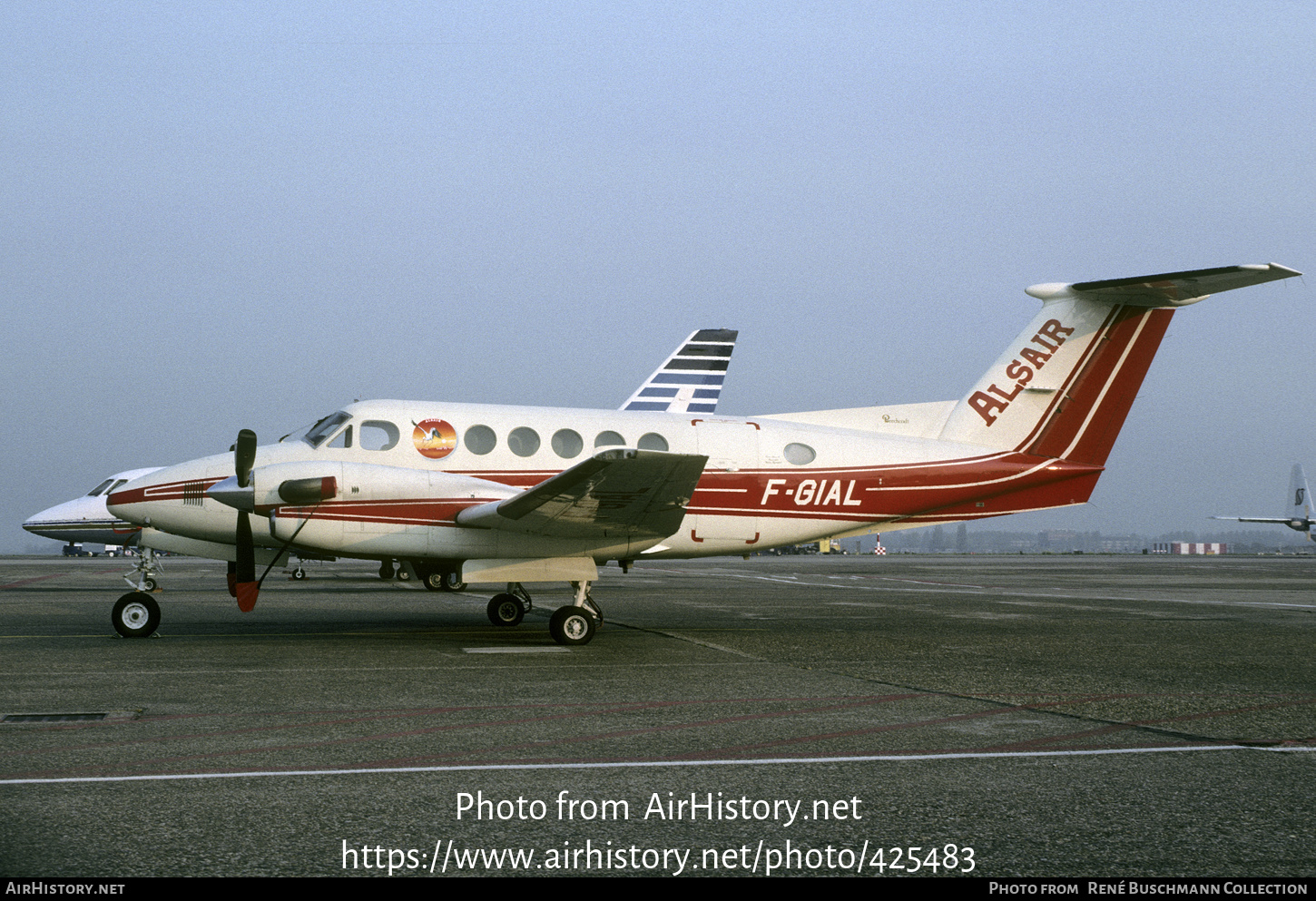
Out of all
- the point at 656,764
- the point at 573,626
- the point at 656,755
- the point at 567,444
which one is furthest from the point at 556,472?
the point at 656,764

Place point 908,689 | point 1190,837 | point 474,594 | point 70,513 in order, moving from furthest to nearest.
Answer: point 70,513 → point 474,594 → point 908,689 → point 1190,837

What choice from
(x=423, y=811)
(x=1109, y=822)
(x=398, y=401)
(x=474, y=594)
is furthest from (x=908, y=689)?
(x=474, y=594)

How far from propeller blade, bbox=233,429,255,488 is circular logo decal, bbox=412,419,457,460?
2.02 meters

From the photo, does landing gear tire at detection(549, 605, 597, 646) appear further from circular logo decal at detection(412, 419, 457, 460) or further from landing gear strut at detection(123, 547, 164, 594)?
landing gear strut at detection(123, 547, 164, 594)

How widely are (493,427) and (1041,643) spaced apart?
758 centimetres

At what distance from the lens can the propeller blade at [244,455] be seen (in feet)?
41.0

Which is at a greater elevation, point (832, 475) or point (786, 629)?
point (832, 475)

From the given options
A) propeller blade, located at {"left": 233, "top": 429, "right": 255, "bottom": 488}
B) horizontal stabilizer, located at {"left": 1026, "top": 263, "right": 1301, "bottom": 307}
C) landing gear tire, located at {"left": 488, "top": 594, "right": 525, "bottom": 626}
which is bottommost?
landing gear tire, located at {"left": 488, "top": 594, "right": 525, "bottom": 626}

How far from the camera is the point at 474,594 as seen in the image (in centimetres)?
2283

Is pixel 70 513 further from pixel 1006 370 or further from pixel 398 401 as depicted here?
pixel 1006 370

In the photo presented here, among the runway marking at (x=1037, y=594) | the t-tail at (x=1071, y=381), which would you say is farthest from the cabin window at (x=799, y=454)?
the runway marking at (x=1037, y=594)

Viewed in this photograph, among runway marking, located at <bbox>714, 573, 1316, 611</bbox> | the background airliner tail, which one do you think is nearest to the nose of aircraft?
the background airliner tail

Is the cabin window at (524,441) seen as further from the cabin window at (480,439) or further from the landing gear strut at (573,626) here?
the landing gear strut at (573,626)

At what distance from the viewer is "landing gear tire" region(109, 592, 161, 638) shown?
12.7 m
